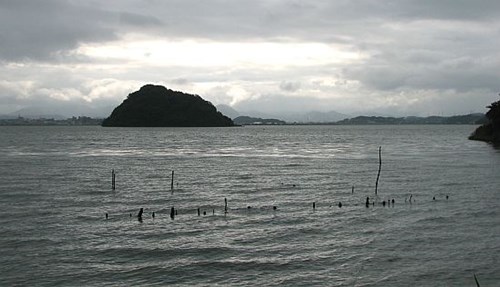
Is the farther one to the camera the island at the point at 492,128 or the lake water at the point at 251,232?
the island at the point at 492,128

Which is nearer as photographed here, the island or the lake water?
the lake water

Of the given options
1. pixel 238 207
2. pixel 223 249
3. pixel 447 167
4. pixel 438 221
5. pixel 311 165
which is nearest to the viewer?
pixel 223 249

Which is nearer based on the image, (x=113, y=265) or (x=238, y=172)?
(x=113, y=265)

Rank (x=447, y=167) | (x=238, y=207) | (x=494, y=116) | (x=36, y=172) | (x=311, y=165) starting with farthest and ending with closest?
(x=494, y=116) → (x=311, y=165) → (x=447, y=167) → (x=36, y=172) → (x=238, y=207)

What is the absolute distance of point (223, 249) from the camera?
30094 millimetres

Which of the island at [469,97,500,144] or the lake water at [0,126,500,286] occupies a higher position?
the island at [469,97,500,144]

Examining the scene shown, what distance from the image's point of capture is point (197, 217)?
39.7 metres

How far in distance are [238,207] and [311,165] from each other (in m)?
42.5

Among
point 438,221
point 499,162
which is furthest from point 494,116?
point 438,221

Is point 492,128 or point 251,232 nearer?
A: point 251,232

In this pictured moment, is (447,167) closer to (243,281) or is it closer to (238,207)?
(238,207)

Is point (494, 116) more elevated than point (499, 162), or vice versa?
point (494, 116)

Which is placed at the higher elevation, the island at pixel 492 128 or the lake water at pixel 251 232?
the island at pixel 492 128

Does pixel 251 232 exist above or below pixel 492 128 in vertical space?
below
